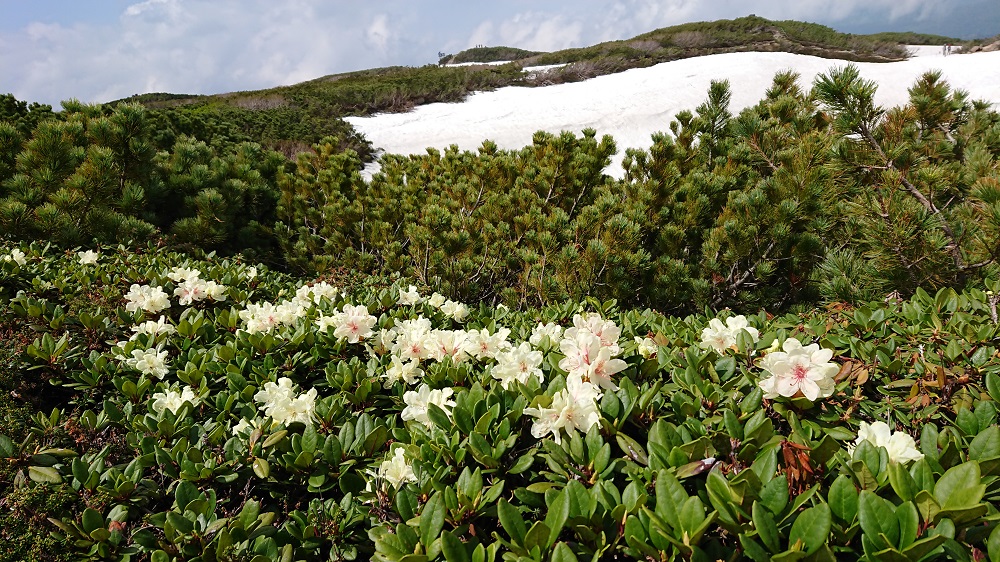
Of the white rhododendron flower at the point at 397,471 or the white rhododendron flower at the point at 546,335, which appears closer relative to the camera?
the white rhododendron flower at the point at 397,471

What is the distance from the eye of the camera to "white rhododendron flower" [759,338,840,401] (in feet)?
3.71

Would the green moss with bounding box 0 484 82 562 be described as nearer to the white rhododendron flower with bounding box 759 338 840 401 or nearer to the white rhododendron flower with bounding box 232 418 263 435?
the white rhododendron flower with bounding box 232 418 263 435

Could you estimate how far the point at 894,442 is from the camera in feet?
3.19

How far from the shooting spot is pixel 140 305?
2318mm

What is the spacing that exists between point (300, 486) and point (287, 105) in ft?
49.9

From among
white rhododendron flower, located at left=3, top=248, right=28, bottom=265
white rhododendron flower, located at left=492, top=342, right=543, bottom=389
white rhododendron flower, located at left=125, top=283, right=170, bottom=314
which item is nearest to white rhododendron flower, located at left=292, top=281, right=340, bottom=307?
white rhododendron flower, located at left=125, top=283, right=170, bottom=314

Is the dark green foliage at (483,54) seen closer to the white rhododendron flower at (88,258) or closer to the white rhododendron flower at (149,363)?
the white rhododendron flower at (88,258)

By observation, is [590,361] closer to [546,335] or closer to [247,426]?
[546,335]

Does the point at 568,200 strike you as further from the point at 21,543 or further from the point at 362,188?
the point at 21,543

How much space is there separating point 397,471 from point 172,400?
0.93 meters

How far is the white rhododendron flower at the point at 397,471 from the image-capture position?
113 centimetres

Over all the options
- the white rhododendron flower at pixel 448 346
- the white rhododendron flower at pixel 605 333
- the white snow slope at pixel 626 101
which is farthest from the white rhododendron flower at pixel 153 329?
the white snow slope at pixel 626 101

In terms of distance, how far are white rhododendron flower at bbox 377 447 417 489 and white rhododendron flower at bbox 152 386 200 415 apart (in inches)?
31.9

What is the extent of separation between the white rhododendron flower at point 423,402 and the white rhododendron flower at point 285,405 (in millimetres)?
310
